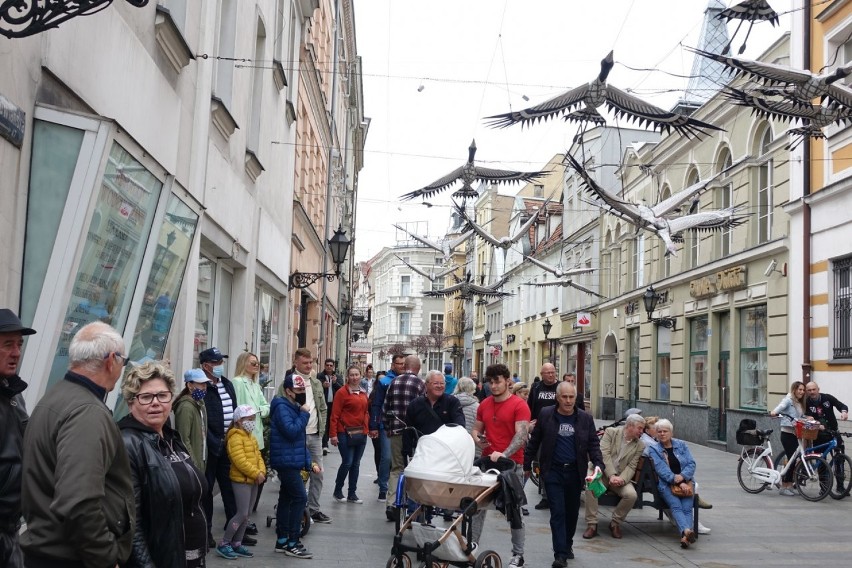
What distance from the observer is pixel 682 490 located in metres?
10.3

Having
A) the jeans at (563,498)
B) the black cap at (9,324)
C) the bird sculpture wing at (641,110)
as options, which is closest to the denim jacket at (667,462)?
the jeans at (563,498)

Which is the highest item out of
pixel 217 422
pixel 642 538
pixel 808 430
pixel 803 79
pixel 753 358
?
pixel 803 79

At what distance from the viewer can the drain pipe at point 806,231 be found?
19.1 m

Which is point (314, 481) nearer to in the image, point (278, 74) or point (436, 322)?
point (278, 74)

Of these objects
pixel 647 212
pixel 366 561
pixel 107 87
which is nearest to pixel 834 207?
pixel 647 212

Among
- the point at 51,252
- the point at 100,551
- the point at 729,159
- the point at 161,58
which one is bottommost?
the point at 100,551

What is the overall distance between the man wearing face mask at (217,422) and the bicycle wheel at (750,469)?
9173 millimetres

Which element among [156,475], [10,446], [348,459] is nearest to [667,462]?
[348,459]

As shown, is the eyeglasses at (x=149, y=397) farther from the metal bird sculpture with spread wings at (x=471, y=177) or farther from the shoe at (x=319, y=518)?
the metal bird sculpture with spread wings at (x=471, y=177)

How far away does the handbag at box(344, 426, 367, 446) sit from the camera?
38.9 feet

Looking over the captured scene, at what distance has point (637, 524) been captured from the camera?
38.0ft

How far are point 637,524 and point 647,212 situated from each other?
484 centimetres

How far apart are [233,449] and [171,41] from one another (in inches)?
152

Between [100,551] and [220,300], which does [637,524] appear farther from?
[100,551]
